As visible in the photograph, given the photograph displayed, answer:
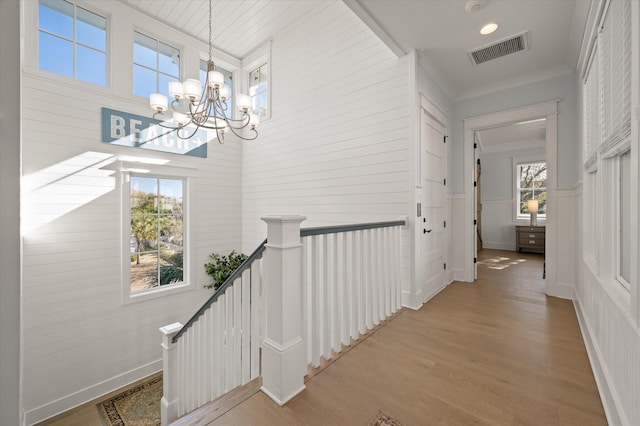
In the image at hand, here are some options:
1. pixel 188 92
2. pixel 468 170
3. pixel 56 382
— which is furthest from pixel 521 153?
pixel 56 382

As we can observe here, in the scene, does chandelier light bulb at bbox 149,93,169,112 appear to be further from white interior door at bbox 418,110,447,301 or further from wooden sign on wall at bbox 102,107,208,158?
white interior door at bbox 418,110,447,301

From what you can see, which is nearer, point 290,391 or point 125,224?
point 290,391

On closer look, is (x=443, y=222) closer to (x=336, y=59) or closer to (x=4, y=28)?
(x=336, y=59)

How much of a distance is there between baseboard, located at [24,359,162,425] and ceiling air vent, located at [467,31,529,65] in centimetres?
593

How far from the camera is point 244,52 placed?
516 centimetres

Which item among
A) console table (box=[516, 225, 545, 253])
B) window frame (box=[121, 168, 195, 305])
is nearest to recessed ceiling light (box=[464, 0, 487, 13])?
window frame (box=[121, 168, 195, 305])

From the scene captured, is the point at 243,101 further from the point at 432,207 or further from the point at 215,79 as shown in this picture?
the point at 432,207

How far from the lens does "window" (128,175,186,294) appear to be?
4047 millimetres

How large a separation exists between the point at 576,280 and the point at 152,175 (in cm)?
589

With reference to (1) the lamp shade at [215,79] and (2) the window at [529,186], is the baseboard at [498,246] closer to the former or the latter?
(2) the window at [529,186]

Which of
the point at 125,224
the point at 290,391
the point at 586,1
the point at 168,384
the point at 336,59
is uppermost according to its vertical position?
the point at 336,59

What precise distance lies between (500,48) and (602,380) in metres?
3.18

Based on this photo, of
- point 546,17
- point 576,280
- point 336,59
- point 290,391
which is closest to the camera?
point 290,391

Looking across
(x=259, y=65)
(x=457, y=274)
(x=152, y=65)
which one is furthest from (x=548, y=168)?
(x=152, y=65)
